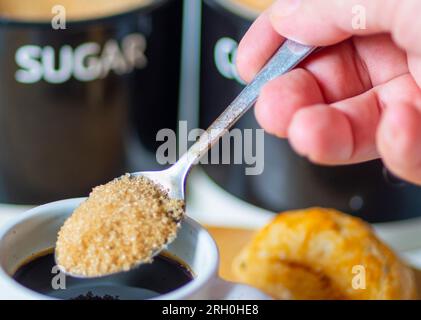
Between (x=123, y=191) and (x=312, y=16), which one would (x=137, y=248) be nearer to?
(x=123, y=191)

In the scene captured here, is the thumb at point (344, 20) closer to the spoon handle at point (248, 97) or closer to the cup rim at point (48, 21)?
→ the spoon handle at point (248, 97)

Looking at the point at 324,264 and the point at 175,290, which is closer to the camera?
the point at 175,290

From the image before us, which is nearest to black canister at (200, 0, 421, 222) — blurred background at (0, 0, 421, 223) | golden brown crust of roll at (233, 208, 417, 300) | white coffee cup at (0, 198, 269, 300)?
blurred background at (0, 0, 421, 223)

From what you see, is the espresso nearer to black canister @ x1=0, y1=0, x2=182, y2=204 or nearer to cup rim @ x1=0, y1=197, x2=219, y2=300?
black canister @ x1=0, y1=0, x2=182, y2=204

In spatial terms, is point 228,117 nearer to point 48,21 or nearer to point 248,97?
point 248,97

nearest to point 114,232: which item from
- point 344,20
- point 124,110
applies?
point 344,20

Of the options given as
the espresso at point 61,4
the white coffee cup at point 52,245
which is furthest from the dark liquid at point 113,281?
the espresso at point 61,4
